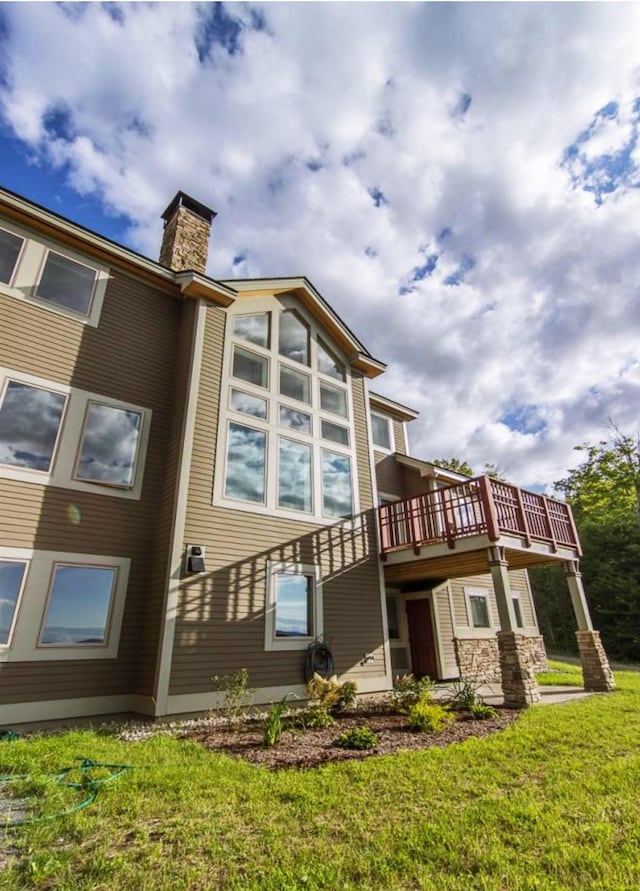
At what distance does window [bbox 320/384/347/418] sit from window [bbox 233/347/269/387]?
1.90m

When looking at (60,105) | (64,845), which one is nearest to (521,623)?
(64,845)

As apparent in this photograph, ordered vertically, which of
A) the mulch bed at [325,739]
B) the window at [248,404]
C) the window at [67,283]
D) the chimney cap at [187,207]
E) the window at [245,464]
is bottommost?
the mulch bed at [325,739]

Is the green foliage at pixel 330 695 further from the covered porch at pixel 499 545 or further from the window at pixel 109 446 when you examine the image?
the window at pixel 109 446

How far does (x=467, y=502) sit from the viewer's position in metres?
10.3

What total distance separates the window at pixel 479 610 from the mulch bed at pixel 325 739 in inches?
269

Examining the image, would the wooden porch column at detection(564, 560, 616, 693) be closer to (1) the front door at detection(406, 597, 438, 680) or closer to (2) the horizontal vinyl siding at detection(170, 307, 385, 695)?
(1) the front door at detection(406, 597, 438, 680)

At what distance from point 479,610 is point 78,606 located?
12275 mm

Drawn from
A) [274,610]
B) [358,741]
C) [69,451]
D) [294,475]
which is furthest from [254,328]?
[358,741]

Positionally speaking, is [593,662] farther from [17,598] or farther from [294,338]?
[17,598]

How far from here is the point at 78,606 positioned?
738cm

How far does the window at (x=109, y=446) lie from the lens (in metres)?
8.23

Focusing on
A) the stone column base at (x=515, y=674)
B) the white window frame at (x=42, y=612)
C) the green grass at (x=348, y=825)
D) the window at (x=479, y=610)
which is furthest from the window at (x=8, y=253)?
the window at (x=479, y=610)

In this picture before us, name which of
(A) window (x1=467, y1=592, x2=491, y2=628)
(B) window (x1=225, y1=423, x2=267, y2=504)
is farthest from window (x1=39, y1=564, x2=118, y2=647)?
(A) window (x1=467, y1=592, x2=491, y2=628)

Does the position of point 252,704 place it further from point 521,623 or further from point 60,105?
point 60,105
